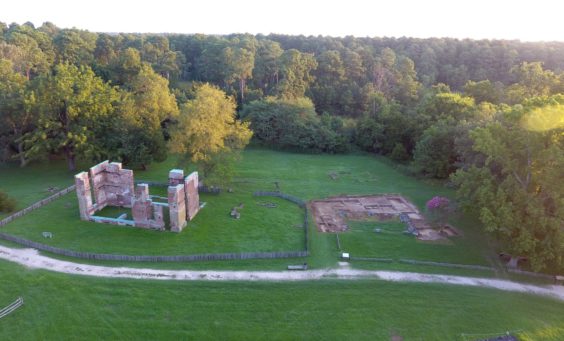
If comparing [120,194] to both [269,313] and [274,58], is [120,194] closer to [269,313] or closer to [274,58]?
[269,313]

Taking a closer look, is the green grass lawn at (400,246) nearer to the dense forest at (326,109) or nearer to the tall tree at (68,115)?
the dense forest at (326,109)

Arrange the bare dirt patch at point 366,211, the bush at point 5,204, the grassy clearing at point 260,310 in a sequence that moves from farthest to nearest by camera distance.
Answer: the bush at point 5,204 < the bare dirt patch at point 366,211 < the grassy clearing at point 260,310

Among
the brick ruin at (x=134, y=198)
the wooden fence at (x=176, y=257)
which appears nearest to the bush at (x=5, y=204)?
the brick ruin at (x=134, y=198)

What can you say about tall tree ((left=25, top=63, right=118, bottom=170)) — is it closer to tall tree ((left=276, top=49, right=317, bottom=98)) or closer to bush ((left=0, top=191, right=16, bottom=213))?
bush ((left=0, top=191, right=16, bottom=213))

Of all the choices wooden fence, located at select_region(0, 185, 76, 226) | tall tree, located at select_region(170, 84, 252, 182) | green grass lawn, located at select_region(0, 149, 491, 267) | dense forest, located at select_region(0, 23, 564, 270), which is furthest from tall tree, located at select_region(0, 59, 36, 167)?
tall tree, located at select_region(170, 84, 252, 182)


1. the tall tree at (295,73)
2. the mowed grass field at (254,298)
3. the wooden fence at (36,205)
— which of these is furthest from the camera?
the tall tree at (295,73)

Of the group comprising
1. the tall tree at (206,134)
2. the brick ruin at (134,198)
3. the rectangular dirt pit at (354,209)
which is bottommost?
the rectangular dirt pit at (354,209)

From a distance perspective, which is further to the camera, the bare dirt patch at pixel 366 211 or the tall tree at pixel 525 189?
the bare dirt patch at pixel 366 211
